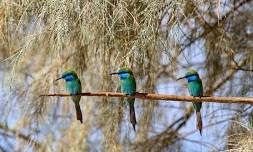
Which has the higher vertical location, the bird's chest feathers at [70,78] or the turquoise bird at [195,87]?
the bird's chest feathers at [70,78]

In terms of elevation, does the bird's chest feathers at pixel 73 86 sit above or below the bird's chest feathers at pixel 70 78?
below

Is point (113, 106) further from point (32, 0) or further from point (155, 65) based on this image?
point (32, 0)

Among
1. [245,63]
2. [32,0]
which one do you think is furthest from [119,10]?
[245,63]

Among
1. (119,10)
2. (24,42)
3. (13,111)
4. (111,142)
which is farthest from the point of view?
(13,111)

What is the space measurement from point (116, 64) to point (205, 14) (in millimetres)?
413

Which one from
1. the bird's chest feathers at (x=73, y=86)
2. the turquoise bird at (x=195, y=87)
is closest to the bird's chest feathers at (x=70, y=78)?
the bird's chest feathers at (x=73, y=86)

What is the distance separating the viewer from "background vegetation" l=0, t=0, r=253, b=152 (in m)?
1.90

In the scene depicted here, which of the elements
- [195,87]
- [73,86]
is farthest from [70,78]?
[195,87]

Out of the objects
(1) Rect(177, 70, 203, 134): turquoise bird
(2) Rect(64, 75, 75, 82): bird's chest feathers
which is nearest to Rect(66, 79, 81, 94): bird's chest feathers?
(2) Rect(64, 75, 75, 82): bird's chest feathers

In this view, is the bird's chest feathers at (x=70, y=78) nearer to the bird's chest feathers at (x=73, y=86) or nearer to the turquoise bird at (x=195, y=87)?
the bird's chest feathers at (x=73, y=86)

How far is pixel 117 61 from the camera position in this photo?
78.4 inches

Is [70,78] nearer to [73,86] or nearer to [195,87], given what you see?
[73,86]

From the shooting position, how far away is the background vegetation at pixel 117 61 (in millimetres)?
1898

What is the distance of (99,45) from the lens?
2.03 meters
